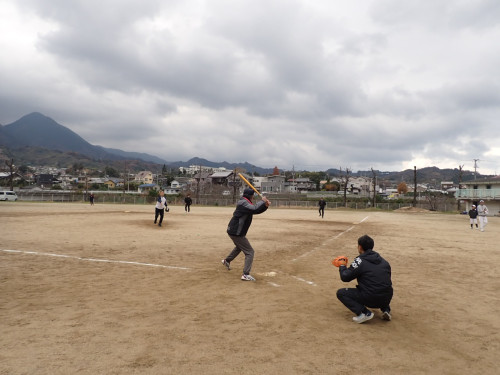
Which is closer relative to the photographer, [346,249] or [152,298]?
[152,298]

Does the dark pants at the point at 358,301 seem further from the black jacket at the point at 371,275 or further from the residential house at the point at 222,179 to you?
the residential house at the point at 222,179

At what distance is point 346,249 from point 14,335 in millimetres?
10703

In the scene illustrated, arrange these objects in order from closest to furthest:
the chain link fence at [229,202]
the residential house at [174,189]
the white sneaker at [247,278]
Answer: the white sneaker at [247,278] → the chain link fence at [229,202] → the residential house at [174,189]

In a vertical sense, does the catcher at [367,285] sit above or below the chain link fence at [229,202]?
above

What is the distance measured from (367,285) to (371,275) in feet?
0.55

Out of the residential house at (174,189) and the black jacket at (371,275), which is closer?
the black jacket at (371,275)

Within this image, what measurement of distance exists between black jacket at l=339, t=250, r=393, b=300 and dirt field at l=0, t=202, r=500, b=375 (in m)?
0.51

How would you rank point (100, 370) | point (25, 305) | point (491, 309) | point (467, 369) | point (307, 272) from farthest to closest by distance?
point (307, 272)
point (491, 309)
point (25, 305)
point (467, 369)
point (100, 370)

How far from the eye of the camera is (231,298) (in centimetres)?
606

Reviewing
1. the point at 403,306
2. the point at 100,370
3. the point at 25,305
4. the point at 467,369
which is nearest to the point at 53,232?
the point at 25,305

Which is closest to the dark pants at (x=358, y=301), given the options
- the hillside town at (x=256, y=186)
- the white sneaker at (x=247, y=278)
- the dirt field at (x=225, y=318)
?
the dirt field at (x=225, y=318)

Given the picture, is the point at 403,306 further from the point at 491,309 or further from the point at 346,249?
the point at 346,249

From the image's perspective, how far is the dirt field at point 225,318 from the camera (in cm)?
373

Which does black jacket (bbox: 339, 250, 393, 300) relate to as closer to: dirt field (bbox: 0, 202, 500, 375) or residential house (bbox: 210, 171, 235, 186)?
dirt field (bbox: 0, 202, 500, 375)
